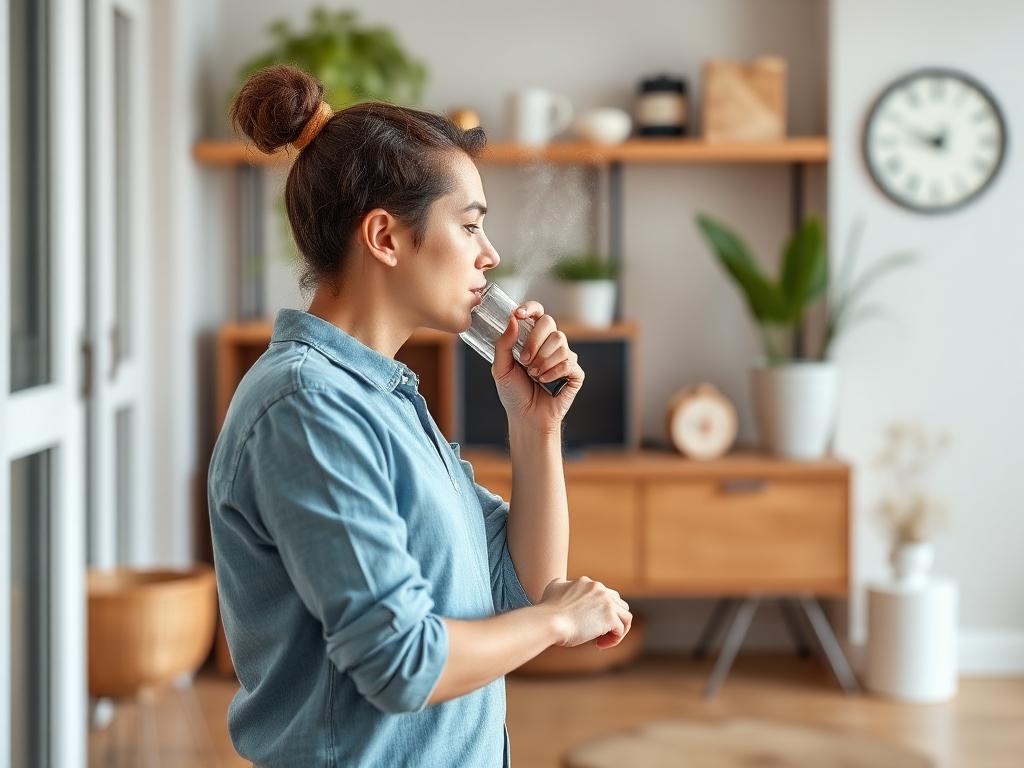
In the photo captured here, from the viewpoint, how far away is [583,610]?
1.32 metres

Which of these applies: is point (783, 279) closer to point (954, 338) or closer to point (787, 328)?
point (787, 328)

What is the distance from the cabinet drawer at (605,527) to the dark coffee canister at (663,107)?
3.95 ft

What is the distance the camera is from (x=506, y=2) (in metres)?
4.67

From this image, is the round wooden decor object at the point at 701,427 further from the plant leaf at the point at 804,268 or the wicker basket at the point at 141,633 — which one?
the wicker basket at the point at 141,633

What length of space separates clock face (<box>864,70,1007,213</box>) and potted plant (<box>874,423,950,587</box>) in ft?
2.50

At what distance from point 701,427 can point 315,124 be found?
315cm

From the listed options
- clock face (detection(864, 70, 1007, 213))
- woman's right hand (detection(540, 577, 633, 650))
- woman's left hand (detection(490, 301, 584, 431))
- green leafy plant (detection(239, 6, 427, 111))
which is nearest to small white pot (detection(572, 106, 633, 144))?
green leafy plant (detection(239, 6, 427, 111))

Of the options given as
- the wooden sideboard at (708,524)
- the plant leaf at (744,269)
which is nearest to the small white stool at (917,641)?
the wooden sideboard at (708,524)

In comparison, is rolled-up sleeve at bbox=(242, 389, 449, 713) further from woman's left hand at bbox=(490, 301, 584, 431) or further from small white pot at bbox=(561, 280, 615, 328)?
small white pot at bbox=(561, 280, 615, 328)

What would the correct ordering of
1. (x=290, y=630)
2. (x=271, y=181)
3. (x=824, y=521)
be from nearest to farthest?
(x=290, y=630) < (x=824, y=521) < (x=271, y=181)

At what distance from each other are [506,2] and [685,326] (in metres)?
1.30

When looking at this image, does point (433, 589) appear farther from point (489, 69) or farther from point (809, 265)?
point (489, 69)

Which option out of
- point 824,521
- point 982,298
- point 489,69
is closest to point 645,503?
point 824,521

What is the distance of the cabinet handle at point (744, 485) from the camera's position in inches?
165
